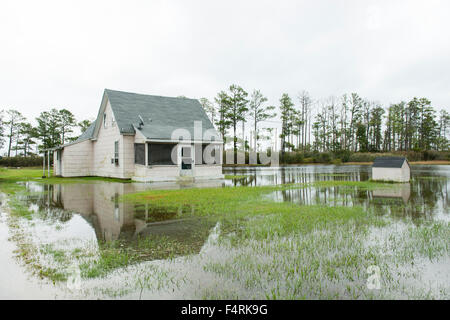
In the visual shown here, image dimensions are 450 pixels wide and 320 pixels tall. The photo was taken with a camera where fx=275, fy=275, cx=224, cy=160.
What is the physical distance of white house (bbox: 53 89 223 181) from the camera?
59.3 ft

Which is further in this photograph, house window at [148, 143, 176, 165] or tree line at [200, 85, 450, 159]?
tree line at [200, 85, 450, 159]

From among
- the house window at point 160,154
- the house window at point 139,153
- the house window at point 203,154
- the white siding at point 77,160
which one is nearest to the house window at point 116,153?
the house window at point 139,153

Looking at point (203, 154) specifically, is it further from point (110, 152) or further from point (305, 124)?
point (305, 124)

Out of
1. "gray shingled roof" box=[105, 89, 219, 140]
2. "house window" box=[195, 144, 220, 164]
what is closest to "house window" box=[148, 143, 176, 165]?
"gray shingled roof" box=[105, 89, 219, 140]

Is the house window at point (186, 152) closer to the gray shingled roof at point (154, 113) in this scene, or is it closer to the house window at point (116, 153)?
the gray shingled roof at point (154, 113)

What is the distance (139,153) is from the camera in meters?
18.3

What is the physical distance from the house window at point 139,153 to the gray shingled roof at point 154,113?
3.25ft

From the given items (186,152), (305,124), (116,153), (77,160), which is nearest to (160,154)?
(186,152)

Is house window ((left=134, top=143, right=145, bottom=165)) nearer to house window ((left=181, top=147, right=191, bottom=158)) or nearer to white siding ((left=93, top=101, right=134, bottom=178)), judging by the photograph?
white siding ((left=93, top=101, right=134, bottom=178))

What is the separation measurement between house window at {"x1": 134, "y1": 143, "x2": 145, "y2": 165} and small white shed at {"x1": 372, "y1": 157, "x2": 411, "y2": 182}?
14.2m

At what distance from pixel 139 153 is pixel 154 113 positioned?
12.9 feet

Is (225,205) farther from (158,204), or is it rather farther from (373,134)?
(373,134)

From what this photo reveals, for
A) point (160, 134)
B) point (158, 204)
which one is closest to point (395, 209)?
point (158, 204)

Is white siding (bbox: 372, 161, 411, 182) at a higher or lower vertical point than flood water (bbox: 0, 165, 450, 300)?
higher
